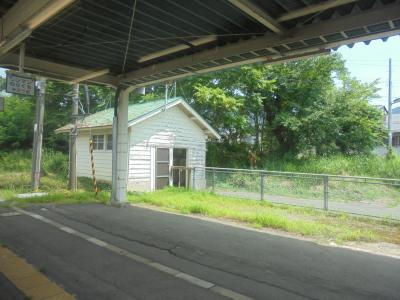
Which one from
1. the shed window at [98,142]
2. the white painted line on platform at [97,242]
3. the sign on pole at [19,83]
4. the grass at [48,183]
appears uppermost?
the sign on pole at [19,83]

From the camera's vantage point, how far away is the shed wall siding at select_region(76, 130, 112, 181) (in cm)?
1470

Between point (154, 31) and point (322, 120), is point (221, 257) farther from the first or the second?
point (322, 120)

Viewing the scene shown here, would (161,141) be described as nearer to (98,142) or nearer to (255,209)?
(98,142)

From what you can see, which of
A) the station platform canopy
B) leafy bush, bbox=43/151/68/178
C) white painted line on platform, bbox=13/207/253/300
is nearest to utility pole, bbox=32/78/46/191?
the station platform canopy

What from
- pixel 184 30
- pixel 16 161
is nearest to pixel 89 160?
pixel 16 161

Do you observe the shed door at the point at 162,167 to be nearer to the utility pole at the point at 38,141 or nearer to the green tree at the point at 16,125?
the utility pole at the point at 38,141

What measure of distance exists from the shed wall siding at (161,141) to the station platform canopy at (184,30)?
571cm

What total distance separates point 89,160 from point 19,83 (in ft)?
31.8

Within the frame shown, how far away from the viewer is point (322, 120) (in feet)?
67.0

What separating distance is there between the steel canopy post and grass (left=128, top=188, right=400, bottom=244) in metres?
0.99

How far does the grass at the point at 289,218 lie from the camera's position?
7.16 m

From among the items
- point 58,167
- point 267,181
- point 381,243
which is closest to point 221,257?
point 381,243

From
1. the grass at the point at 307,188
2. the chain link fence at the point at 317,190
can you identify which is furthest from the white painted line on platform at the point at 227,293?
the grass at the point at 307,188

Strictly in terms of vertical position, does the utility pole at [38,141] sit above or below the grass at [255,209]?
above
